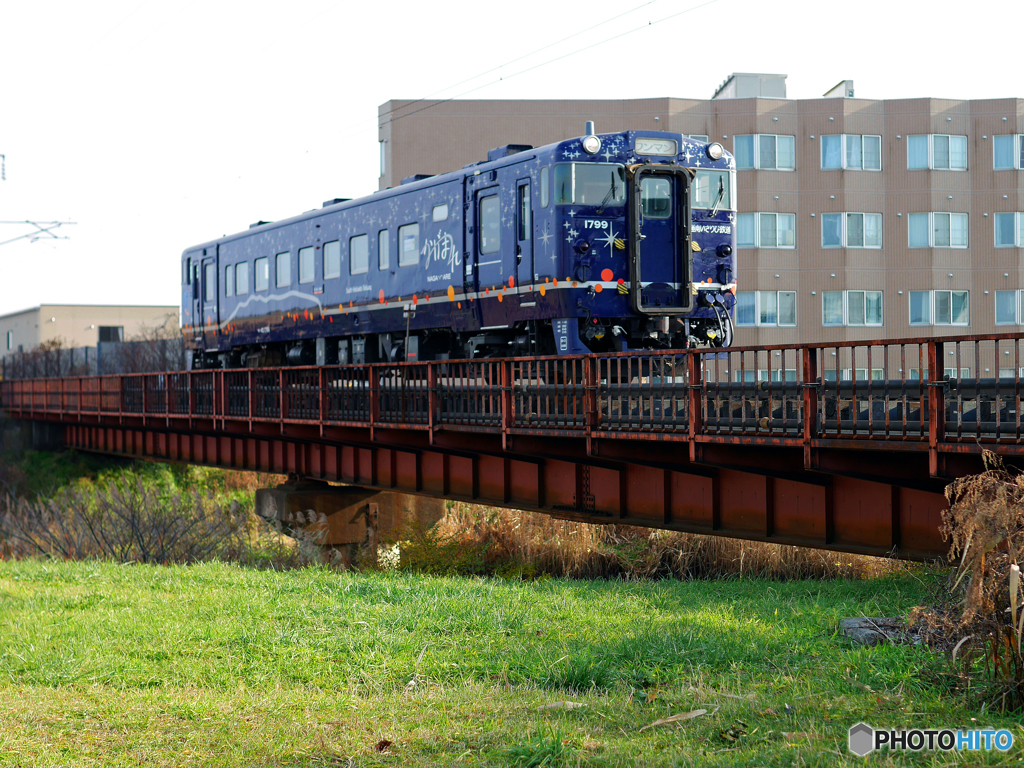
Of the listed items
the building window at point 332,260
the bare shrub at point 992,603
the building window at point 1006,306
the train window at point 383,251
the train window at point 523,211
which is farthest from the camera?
the building window at point 1006,306

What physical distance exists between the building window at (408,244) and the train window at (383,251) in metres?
0.44

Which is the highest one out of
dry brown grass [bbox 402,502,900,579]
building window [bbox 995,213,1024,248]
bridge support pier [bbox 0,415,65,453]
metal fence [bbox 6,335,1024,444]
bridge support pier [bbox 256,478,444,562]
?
building window [bbox 995,213,1024,248]

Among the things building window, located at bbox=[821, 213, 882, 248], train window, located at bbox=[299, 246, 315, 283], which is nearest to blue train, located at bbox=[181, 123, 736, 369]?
train window, located at bbox=[299, 246, 315, 283]

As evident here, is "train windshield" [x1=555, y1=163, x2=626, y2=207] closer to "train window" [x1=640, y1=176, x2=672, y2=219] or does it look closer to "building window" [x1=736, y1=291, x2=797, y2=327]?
"train window" [x1=640, y1=176, x2=672, y2=219]

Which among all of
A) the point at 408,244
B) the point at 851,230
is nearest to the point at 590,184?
the point at 408,244

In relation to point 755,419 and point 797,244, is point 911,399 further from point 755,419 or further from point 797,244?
point 797,244

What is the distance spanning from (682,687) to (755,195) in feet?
124

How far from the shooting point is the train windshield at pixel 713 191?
16656mm

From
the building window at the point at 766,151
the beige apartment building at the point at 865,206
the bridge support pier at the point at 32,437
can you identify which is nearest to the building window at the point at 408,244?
the beige apartment building at the point at 865,206

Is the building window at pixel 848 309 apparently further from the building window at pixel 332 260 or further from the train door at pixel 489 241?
the train door at pixel 489 241

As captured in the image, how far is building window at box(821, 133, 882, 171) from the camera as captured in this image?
43906 mm

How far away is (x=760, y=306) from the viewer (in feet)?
144

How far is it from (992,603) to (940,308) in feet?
132

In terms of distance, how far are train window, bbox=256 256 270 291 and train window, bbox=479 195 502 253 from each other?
9.13 metres
